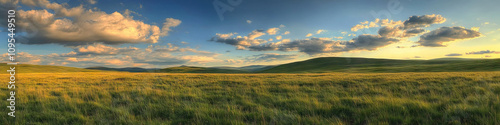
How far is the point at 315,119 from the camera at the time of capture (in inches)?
171

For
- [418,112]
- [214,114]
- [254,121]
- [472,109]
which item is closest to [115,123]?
[214,114]

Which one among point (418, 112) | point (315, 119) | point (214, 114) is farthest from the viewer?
point (214, 114)

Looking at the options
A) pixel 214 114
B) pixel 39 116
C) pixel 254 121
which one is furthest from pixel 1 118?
pixel 254 121

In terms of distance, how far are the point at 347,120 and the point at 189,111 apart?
13.7ft

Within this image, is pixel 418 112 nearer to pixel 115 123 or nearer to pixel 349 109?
pixel 349 109

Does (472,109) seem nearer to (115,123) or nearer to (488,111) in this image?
(488,111)

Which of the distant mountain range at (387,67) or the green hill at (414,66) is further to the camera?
the distant mountain range at (387,67)

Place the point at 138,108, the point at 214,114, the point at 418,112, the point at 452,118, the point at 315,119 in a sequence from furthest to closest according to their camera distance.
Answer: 1. the point at 138,108
2. the point at 214,114
3. the point at 418,112
4. the point at 315,119
5. the point at 452,118

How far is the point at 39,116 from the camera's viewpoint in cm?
501

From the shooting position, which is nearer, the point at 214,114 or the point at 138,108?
the point at 214,114

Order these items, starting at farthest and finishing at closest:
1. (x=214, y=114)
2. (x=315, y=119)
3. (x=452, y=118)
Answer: (x=214, y=114), (x=315, y=119), (x=452, y=118)

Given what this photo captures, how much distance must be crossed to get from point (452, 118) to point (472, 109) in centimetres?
97

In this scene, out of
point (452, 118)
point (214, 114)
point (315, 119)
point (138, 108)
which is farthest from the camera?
point (138, 108)

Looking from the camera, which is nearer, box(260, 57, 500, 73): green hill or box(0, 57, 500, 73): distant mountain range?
box(260, 57, 500, 73): green hill
